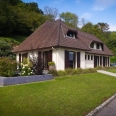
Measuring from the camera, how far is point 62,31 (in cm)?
2466

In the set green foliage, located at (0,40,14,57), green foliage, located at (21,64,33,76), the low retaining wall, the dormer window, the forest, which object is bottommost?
the low retaining wall

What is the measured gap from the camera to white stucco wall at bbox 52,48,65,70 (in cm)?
2192

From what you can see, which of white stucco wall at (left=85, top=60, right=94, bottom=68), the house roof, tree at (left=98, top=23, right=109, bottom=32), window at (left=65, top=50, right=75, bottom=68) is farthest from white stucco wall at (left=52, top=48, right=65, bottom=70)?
tree at (left=98, top=23, right=109, bottom=32)

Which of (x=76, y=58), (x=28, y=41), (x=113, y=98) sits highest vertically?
(x=28, y=41)

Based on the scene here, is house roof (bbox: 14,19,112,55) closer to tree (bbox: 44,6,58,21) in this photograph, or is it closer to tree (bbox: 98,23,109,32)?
tree (bbox: 44,6,58,21)

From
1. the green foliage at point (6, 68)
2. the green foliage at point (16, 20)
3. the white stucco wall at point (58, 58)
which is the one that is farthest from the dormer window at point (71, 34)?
the green foliage at point (16, 20)

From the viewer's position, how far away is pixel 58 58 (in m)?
22.0

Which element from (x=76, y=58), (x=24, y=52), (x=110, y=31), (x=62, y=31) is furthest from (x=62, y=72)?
(x=110, y=31)

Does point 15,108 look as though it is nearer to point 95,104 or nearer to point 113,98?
point 95,104

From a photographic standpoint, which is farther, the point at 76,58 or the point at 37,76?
the point at 76,58

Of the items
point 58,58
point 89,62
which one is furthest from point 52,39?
point 89,62

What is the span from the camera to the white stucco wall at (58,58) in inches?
863

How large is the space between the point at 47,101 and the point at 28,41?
2067 cm

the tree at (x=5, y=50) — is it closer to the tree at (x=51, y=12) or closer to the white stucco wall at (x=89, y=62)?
the white stucco wall at (x=89, y=62)
